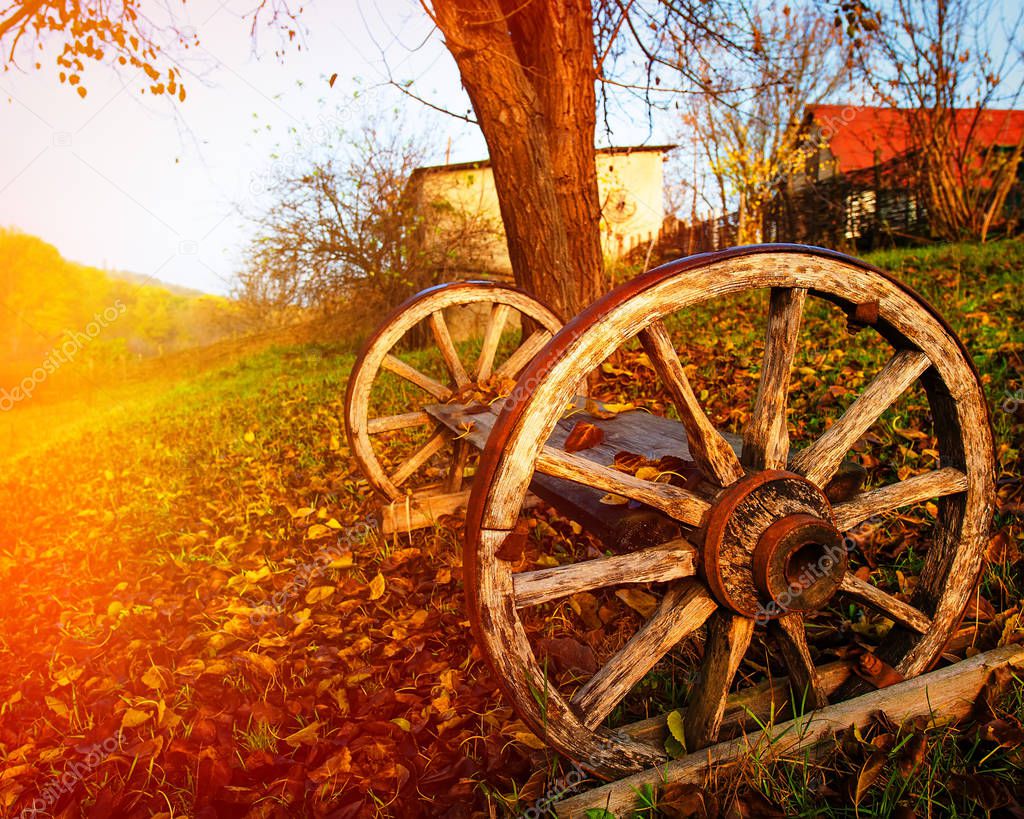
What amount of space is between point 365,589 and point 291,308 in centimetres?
995

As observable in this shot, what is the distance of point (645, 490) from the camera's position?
1.40 meters

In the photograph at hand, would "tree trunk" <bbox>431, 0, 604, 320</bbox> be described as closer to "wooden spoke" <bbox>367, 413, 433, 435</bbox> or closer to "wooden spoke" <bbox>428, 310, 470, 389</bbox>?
"wooden spoke" <bbox>428, 310, 470, 389</bbox>

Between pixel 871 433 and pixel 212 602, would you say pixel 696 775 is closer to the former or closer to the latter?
pixel 871 433

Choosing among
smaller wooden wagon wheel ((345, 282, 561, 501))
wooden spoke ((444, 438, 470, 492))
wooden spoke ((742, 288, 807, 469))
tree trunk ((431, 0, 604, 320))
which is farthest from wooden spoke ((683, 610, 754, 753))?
tree trunk ((431, 0, 604, 320))

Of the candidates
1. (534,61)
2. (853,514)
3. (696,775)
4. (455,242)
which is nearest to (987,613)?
(853,514)

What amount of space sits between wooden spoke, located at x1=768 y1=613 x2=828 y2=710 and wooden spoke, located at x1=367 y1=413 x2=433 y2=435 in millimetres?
2040

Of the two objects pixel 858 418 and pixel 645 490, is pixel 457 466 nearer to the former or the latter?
pixel 645 490

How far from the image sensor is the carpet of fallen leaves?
1.78 metres

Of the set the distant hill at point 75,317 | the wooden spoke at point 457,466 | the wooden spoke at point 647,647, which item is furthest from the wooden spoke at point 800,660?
the distant hill at point 75,317

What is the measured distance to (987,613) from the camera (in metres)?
1.97

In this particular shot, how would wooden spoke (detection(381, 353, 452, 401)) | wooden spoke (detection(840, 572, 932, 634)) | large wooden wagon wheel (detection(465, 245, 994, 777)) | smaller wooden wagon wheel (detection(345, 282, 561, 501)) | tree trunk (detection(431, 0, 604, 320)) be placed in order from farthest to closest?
tree trunk (detection(431, 0, 604, 320))
wooden spoke (detection(381, 353, 452, 401))
smaller wooden wagon wheel (detection(345, 282, 561, 501))
wooden spoke (detection(840, 572, 932, 634))
large wooden wagon wheel (detection(465, 245, 994, 777))

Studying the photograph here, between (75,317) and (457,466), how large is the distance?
2469 centimetres

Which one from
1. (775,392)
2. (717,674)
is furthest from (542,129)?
(717,674)

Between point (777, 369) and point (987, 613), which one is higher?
point (777, 369)
